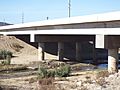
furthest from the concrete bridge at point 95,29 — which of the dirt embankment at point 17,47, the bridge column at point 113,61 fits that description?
the dirt embankment at point 17,47

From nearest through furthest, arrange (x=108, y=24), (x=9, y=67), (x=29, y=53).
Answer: (x=108, y=24)
(x=9, y=67)
(x=29, y=53)

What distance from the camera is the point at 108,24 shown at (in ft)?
109

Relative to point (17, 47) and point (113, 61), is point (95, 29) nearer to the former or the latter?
point (113, 61)

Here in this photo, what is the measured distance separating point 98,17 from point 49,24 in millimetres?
14554

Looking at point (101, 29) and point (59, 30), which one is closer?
point (101, 29)

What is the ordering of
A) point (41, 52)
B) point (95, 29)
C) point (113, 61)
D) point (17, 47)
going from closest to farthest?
point (113, 61)
point (95, 29)
point (41, 52)
point (17, 47)

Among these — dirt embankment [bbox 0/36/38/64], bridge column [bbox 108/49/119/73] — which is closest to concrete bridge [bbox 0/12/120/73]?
bridge column [bbox 108/49/119/73]

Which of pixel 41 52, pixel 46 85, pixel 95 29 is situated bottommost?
pixel 46 85

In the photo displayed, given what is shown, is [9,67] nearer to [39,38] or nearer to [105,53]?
[39,38]

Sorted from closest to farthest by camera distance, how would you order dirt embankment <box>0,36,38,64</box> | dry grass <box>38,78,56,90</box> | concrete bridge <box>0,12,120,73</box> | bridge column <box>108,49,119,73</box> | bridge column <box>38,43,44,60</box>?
1. dry grass <box>38,78,56,90</box>
2. concrete bridge <box>0,12,120,73</box>
3. bridge column <box>108,49,119,73</box>
4. bridge column <box>38,43,44,60</box>
5. dirt embankment <box>0,36,38,64</box>

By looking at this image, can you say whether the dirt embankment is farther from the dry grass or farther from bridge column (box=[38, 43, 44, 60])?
the dry grass

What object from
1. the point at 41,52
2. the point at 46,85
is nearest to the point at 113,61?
the point at 46,85

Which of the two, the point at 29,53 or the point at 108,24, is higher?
the point at 108,24

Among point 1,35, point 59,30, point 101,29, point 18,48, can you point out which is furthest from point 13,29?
point 101,29
